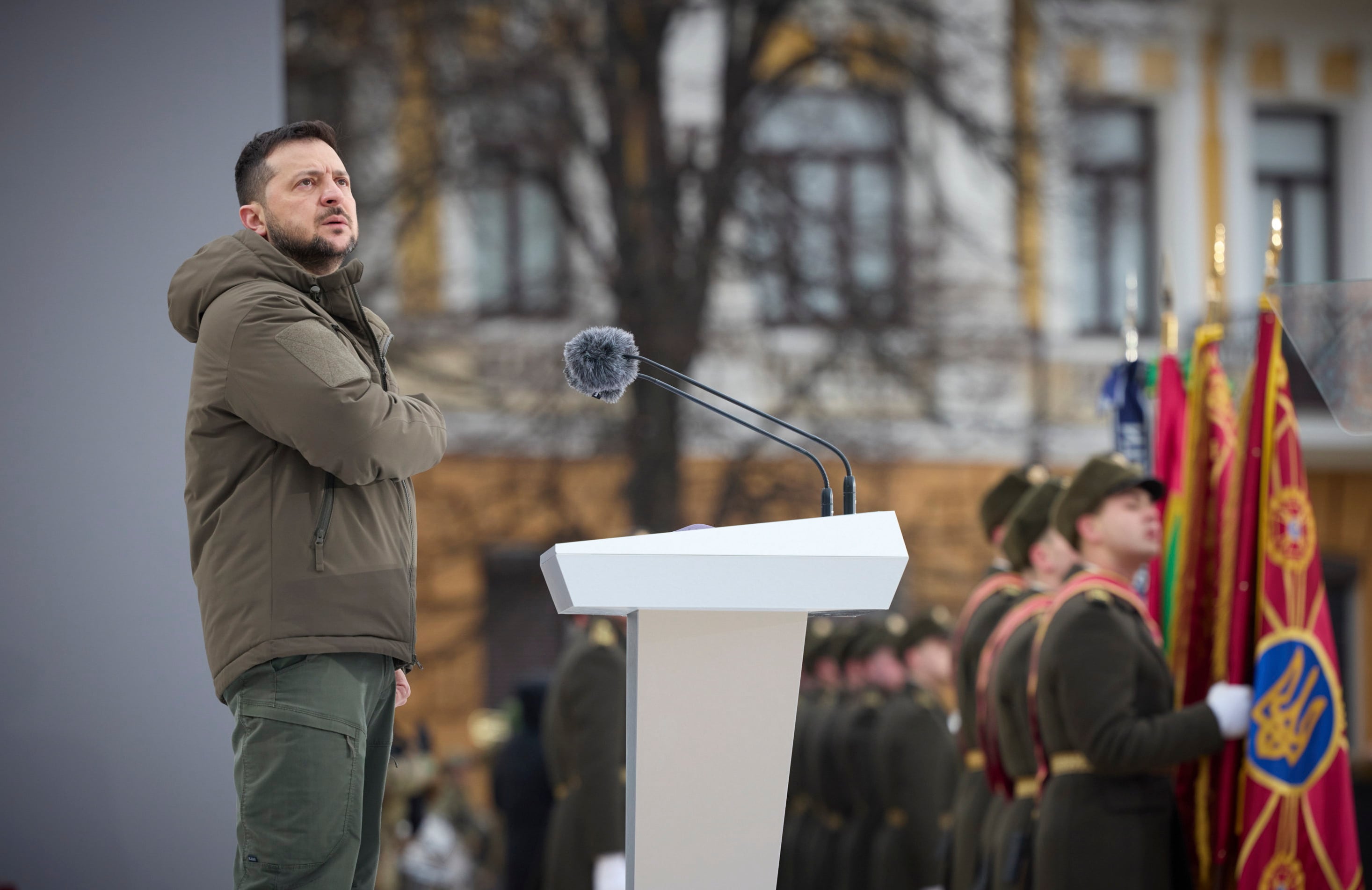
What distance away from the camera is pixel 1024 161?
12328mm

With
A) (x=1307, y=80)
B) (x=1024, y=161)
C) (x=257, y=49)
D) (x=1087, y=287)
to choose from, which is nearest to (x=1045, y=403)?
(x=1087, y=287)

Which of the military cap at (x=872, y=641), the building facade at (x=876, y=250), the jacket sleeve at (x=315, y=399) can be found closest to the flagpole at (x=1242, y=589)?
the jacket sleeve at (x=315, y=399)

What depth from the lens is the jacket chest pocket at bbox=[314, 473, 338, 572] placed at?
277 centimetres

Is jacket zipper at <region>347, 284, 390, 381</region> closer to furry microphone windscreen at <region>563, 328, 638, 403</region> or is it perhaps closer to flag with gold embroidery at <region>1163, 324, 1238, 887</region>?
furry microphone windscreen at <region>563, 328, 638, 403</region>

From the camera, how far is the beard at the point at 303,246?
3.01 m

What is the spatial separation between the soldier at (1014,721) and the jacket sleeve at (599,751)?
1.40m

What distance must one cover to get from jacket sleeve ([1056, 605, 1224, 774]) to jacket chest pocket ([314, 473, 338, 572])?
245 centimetres

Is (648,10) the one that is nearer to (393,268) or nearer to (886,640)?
(393,268)

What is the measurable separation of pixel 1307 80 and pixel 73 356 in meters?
14.1

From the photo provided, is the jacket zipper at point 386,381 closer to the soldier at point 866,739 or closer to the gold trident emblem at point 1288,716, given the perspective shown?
the gold trident emblem at point 1288,716

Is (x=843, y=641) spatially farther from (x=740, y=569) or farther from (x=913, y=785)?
(x=740, y=569)

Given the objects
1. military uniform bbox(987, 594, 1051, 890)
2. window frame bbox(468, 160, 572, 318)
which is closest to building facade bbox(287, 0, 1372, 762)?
window frame bbox(468, 160, 572, 318)

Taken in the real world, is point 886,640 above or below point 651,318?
below

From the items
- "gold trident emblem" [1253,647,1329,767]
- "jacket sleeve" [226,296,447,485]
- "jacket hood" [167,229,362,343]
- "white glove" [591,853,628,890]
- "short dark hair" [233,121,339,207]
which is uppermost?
"short dark hair" [233,121,339,207]
